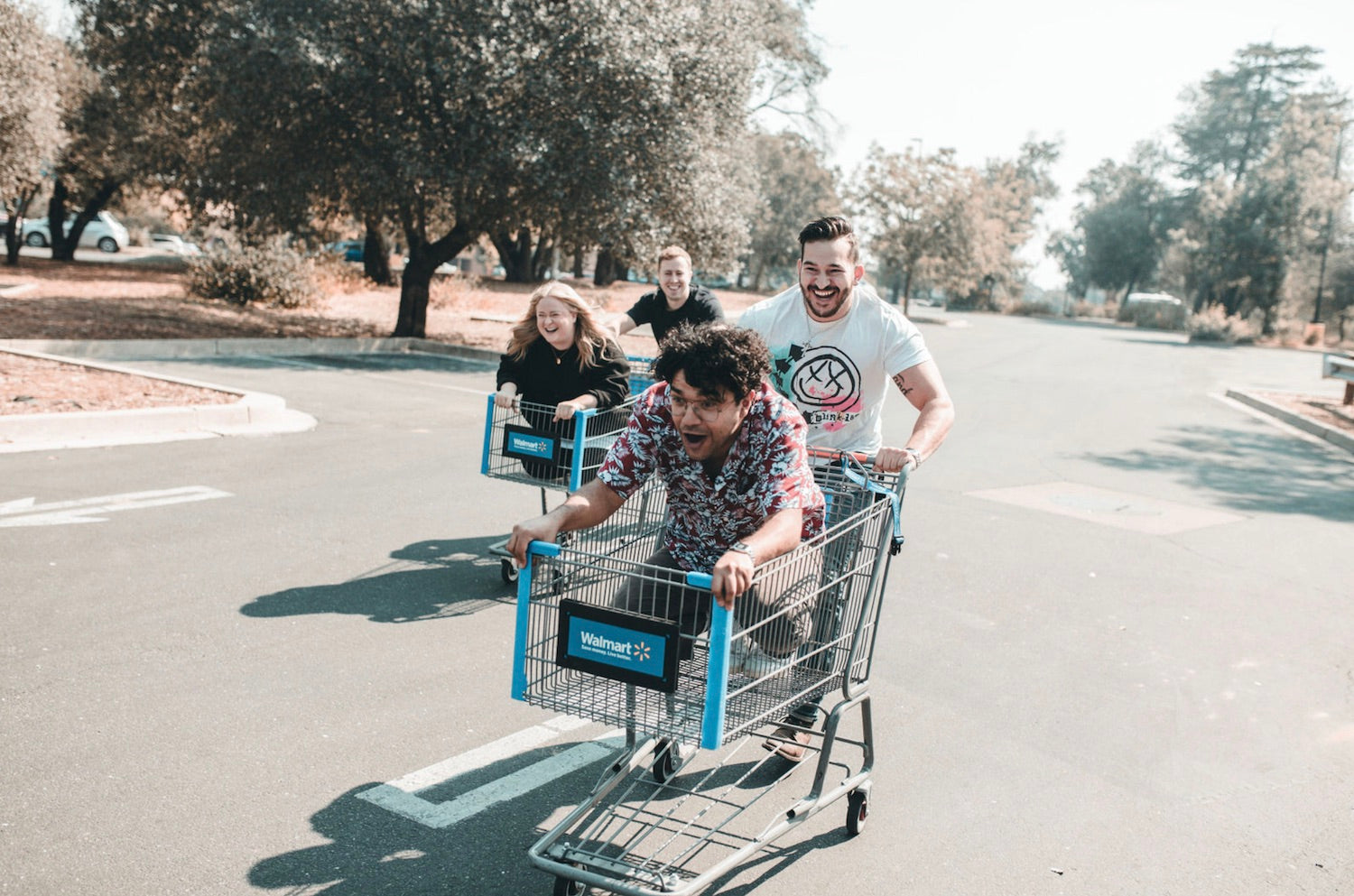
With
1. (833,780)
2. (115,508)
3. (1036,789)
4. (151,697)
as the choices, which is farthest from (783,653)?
(115,508)

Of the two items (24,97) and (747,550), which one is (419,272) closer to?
(24,97)

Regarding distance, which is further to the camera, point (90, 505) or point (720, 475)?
point (90, 505)

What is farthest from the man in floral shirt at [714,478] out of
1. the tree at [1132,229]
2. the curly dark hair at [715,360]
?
the tree at [1132,229]

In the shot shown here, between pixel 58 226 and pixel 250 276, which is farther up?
pixel 58 226

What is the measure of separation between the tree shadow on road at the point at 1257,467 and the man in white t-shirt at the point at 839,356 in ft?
23.7

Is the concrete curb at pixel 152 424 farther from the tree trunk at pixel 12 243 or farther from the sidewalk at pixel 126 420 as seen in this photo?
the tree trunk at pixel 12 243

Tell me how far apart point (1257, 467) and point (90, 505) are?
1173 cm

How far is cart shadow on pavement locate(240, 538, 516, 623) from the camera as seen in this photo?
5797 millimetres

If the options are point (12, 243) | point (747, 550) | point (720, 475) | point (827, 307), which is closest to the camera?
point (747, 550)

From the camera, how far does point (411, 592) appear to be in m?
6.19

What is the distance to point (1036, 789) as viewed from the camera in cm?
427

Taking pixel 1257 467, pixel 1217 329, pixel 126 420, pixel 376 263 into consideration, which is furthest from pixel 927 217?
pixel 126 420

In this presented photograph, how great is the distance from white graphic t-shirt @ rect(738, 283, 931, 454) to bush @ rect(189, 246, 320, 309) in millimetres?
20676

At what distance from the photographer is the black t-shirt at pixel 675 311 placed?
25.3ft
